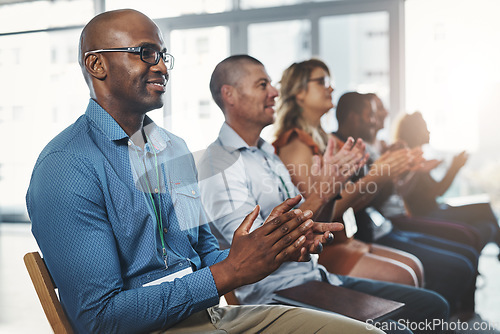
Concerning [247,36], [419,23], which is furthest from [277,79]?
[419,23]

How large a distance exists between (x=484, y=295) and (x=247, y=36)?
2.16 meters

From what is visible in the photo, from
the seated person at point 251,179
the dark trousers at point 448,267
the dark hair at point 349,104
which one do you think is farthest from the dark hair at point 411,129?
the seated person at point 251,179

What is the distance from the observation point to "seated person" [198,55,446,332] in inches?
74.5

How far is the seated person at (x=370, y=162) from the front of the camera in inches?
101

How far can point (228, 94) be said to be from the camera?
2227mm

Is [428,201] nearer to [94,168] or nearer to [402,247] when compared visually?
[402,247]

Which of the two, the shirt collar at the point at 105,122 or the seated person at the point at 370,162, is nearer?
the shirt collar at the point at 105,122

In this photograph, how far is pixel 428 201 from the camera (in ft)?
10.3

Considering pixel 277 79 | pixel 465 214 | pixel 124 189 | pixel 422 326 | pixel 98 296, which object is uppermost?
pixel 277 79

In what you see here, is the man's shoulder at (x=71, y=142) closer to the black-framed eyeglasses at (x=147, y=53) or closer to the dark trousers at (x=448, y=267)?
the black-framed eyeglasses at (x=147, y=53)

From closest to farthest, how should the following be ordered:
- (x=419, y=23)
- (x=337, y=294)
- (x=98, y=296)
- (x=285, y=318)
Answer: (x=98, y=296) → (x=285, y=318) → (x=337, y=294) → (x=419, y=23)

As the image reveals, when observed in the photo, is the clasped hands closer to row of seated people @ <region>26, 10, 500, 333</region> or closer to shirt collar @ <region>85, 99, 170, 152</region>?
row of seated people @ <region>26, 10, 500, 333</region>

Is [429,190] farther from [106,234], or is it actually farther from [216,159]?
[106,234]

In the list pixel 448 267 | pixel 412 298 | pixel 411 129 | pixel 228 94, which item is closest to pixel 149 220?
pixel 228 94
